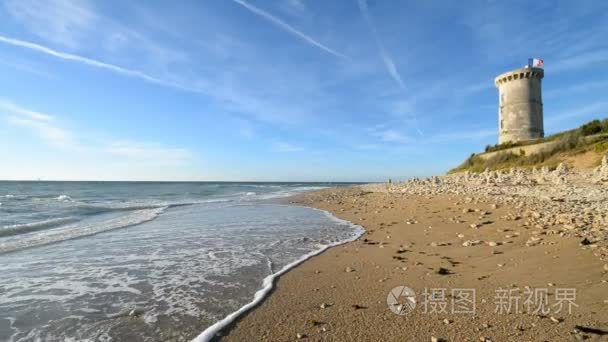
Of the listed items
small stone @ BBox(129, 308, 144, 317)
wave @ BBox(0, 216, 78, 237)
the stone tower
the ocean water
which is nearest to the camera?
the ocean water

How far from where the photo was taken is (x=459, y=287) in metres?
4.59

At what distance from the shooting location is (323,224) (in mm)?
11812

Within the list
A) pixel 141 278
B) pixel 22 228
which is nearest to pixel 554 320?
pixel 141 278

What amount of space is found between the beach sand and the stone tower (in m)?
34.6

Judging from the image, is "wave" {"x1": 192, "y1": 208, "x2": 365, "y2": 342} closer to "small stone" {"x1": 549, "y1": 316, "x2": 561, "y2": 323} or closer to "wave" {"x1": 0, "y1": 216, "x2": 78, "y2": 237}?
"small stone" {"x1": 549, "y1": 316, "x2": 561, "y2": 323}

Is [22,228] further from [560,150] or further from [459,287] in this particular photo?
[560,150]

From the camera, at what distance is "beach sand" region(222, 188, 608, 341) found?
134 inches

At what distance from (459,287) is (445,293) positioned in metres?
0.32

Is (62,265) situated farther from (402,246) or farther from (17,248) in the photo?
(402,246)

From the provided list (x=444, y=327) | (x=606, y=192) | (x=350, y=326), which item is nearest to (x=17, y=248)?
(x=350, y=326)

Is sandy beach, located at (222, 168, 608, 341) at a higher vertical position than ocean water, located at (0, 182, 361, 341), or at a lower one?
higher

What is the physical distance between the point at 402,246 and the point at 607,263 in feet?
11.5

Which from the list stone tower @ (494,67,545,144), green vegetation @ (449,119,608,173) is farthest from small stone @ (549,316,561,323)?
stone tower @ (494,67,545,144)

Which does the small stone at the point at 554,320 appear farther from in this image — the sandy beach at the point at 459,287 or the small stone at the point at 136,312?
the small stone at the point at 136,312
